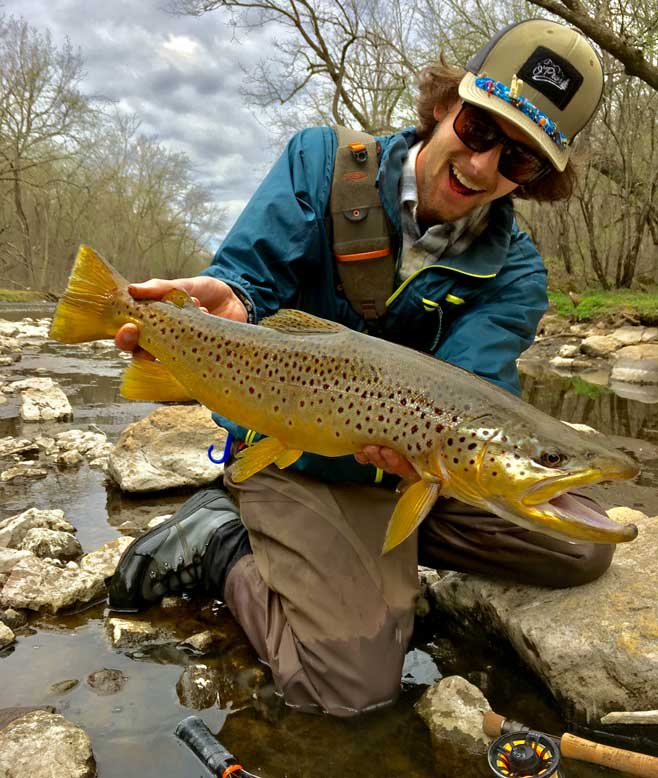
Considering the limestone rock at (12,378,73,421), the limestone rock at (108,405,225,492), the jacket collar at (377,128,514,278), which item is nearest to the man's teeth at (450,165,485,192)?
the jacket collar at (377,128,514,278)

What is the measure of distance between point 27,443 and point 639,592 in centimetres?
432

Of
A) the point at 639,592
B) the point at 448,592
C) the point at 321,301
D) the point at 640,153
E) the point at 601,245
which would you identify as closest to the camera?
the point at 639,592

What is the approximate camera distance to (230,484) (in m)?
3.08

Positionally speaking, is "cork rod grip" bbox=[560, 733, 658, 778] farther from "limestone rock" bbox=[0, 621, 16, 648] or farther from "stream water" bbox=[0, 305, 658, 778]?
"limestone rock" bbox=[0, 621, 16, 648]

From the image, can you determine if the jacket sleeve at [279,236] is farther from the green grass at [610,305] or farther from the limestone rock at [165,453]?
the green grass at [610,305]

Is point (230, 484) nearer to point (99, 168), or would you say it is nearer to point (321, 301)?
point (321, 301)

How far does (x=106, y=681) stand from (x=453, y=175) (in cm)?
251

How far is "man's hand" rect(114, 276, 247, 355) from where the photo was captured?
8.47 feet

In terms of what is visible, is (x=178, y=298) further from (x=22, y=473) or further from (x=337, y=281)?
(x=22, y=473)

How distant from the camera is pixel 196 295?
9.18 ft

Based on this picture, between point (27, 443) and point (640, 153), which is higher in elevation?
point (640, 153)

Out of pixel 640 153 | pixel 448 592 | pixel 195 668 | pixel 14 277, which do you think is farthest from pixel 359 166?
pixel 14 277

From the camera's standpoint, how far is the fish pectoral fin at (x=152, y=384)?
2643 mm

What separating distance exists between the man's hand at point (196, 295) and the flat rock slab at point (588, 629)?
163cm
